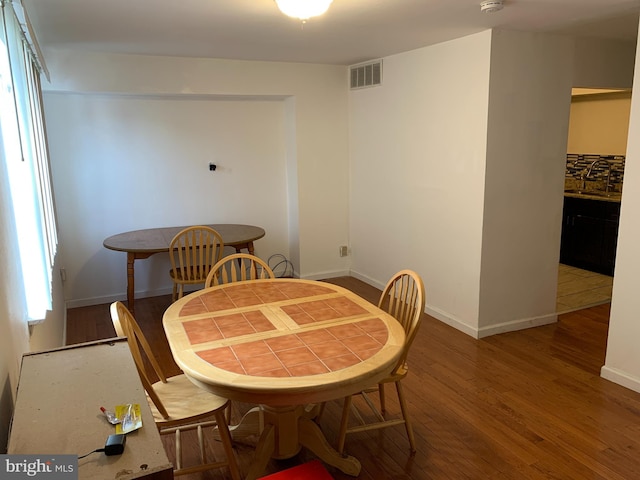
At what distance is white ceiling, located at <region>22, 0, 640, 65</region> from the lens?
8.81 ft

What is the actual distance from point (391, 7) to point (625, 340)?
2.42 metres

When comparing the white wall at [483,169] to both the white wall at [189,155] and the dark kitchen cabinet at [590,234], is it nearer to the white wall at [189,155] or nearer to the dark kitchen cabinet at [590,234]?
the white wall at [189,155]

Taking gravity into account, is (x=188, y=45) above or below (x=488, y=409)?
above

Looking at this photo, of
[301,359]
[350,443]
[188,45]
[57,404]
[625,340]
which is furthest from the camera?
[188,45]

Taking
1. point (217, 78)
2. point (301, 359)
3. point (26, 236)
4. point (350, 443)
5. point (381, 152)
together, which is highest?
point (217, 78)

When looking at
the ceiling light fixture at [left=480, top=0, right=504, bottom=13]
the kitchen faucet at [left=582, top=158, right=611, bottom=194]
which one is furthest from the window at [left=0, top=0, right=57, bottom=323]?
the kitchen faucet at [left=582, top=158, right=611, bottom=194]

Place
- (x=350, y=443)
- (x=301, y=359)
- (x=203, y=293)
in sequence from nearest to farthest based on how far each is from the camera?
(x=301, y=359) < (x=350, y=443) < (x=203, y=293)

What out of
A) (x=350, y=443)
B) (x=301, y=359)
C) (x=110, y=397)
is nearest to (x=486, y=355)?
(x=350, y=443)

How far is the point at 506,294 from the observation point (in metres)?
3.80

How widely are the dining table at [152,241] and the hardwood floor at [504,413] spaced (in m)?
0.57

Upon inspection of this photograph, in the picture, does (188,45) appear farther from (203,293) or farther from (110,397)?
(110,397)

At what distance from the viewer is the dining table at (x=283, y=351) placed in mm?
1767

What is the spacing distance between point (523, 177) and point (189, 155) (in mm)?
3014

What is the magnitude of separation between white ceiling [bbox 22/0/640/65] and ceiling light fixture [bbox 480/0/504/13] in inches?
1.9
